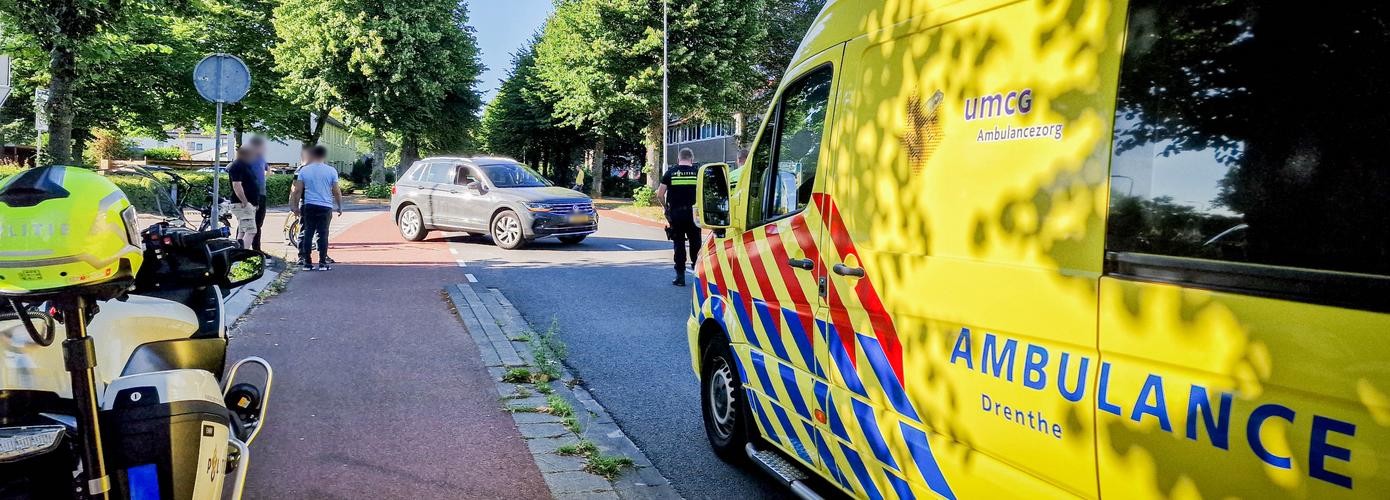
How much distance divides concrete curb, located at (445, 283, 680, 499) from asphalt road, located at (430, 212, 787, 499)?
0.41 feet

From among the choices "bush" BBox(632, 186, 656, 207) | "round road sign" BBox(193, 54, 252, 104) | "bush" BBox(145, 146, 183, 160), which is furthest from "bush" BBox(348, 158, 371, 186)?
"round road sign" BBox(193, 54, 252, 104)

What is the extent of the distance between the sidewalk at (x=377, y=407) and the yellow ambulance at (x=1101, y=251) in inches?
72.9

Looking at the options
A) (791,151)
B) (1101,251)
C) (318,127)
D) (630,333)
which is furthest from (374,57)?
(1101,251)

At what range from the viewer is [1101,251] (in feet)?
7.45

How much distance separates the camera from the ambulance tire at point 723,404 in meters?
4.70

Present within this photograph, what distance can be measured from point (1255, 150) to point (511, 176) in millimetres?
16482

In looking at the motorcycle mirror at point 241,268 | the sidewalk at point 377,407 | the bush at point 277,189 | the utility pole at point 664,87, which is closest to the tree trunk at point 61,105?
the sidewalk at point 377,407

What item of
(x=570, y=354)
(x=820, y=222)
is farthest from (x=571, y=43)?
(x=820, y=222)

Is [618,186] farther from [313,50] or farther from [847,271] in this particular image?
[847,271]

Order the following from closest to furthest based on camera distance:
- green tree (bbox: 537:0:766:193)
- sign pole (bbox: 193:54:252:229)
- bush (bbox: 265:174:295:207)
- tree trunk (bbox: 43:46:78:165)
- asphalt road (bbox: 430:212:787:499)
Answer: asphalt road (bbox: 430:212:787:499)
sign pole (bbox: 193:54:252:229)
tree trunk (bbox: 43:46:78:165)
bush (bbox: 265:174:295:207)
green tree (bbox: 537:0:766:193)

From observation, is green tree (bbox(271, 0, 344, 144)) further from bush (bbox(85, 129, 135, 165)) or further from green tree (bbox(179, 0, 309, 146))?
bush (bbox(85, 129, 135, 165))

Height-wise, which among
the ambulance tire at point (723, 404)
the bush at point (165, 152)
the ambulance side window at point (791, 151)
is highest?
the bush at point (165, 152)

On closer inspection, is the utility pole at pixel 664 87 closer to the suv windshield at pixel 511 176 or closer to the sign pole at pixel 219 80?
the suv windshield at pixel 511 176

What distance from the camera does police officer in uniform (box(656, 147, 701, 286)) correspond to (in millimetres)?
11898
